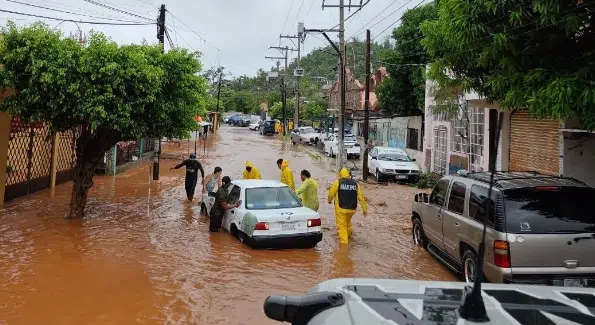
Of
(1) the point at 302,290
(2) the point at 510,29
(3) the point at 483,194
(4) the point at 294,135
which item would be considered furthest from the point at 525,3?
(4) the point at 294,135

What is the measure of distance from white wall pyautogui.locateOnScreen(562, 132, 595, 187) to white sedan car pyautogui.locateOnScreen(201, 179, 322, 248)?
6820 mm

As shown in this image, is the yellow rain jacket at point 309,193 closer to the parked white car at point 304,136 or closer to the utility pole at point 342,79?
the utility pole at point 342,79

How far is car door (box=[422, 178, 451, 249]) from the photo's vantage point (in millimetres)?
9312

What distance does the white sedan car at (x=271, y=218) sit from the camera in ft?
34.2

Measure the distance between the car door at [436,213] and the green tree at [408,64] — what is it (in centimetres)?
1885

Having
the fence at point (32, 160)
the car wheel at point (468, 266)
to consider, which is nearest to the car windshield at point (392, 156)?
the fence at point (32, 160)

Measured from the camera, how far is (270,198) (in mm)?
11242

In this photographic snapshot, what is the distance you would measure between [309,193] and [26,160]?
1007 centimetres

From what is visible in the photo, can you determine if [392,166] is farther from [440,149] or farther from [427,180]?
[440,149]

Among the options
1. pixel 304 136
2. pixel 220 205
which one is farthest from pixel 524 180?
pixel 304 136

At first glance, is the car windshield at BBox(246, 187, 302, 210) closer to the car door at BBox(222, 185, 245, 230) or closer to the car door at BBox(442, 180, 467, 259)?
the car door at BBox(222, 185, 245, 230)

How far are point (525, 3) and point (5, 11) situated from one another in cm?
1343

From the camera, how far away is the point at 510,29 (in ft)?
28.5

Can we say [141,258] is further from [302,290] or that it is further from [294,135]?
[294,135]
